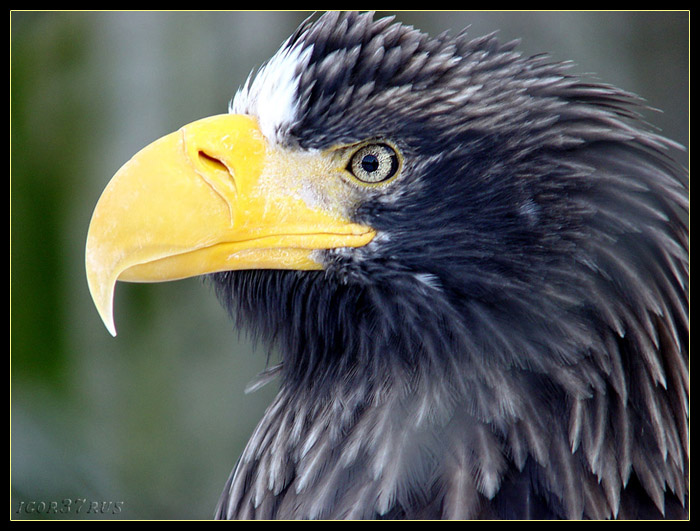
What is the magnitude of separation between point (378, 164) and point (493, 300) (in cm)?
31

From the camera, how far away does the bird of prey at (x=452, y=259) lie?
4.46 ft

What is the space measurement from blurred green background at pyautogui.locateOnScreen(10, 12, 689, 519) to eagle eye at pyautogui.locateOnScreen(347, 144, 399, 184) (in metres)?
1.32

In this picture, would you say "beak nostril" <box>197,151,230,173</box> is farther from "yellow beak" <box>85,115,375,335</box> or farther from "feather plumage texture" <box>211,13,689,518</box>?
"feather plumage texture" <box>211,13,689,518</box>

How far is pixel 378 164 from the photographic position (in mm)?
1414

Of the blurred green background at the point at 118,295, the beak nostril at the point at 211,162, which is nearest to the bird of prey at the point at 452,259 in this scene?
the beak nostril at the point at 211,162

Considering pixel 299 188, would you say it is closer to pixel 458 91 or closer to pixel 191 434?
pixel 458 91

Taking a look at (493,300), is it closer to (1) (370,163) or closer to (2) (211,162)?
(1) (370,163)

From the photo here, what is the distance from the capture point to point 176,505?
3.14 meters

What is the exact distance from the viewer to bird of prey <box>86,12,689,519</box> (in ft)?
4.46

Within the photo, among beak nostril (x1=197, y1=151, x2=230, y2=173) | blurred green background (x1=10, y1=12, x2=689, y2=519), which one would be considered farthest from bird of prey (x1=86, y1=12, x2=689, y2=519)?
blurred green background (x1=10, y1=12, x2=689, y2=519)

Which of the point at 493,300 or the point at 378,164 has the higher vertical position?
the point at 378,164

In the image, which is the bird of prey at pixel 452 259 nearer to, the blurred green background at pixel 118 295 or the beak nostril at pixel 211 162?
the beak nostril at pixel 211 162

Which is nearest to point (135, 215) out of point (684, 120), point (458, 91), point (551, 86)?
point (458, 91)

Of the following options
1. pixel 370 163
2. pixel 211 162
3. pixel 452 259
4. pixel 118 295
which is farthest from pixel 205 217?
pixel 118 295
